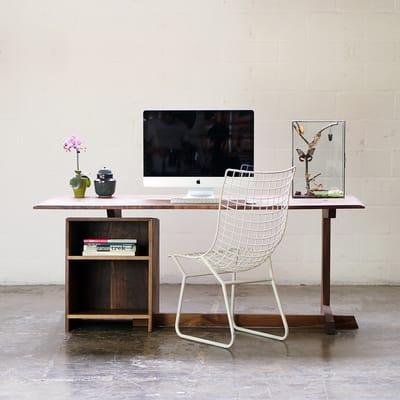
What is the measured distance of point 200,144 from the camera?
4.40 metres

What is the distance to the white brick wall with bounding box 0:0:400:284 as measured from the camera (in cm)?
557

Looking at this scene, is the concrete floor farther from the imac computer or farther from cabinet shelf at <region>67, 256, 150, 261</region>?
the imac computer

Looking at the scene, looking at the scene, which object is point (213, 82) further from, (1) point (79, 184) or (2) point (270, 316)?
(2) point (270, 316)

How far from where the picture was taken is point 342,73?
18.3 feet

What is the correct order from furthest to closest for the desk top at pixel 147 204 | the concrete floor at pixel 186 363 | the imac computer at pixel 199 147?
the imac computer at pixel 199 147
the desk top at pixel 147 204
the concrete floor at pixel 186 363

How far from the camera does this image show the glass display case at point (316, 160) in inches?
180

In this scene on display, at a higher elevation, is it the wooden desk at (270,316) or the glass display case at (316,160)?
the glass display case at (316,160)

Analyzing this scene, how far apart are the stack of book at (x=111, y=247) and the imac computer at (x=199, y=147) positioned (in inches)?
15.6

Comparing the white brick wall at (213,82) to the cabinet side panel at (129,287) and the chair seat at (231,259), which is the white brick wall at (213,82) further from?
the chair seat at (231,259)

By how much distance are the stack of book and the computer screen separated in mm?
448

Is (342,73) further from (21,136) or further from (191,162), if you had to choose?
(21,136)

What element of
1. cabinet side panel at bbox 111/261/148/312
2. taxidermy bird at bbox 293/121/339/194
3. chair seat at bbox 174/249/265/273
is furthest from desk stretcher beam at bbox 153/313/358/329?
taxidermy bird at bbox 293/121/339/194

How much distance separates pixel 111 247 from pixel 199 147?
704 mm

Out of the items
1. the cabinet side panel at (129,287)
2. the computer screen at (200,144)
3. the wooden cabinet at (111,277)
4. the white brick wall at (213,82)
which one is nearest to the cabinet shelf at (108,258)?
the wooden cabinet at (111,277)
